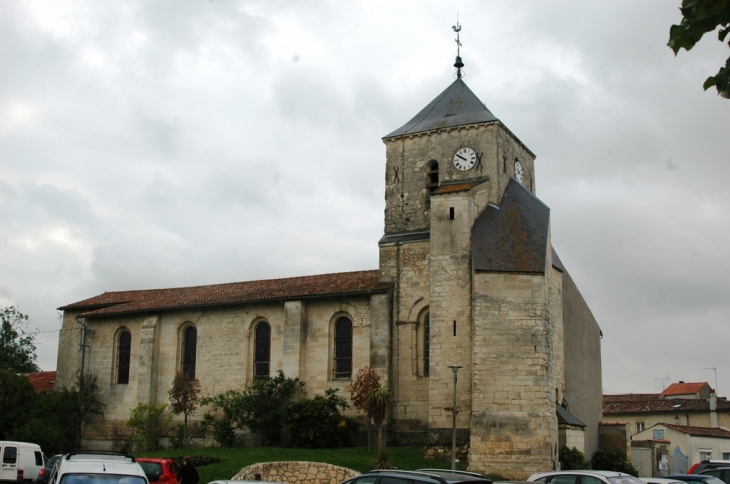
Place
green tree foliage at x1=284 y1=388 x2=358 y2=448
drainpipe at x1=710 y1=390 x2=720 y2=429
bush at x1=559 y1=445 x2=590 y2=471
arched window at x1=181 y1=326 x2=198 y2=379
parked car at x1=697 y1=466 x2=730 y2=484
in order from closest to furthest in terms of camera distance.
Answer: parked car at x1=697 y1=466 x2=730 y2=484, bush at x1=559 y1=445 x2=590 y2=471, green tree foliage at x1=284 y1=388 x2=358 y2=448, arched window at x1=181 y1=326 x2=198 y2=379, drainpipe at x1=710 y1=390 x2=720 y2=429

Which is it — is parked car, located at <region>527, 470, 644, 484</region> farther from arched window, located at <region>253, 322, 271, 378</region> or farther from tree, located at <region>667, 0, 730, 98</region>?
arched window, located at <region>253, 322, 271, 378</region>

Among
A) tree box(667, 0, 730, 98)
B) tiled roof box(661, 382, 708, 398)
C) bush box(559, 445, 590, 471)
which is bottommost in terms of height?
bush box(559, 445, 590, 471)

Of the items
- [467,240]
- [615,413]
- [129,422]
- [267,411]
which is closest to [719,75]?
[467,240]

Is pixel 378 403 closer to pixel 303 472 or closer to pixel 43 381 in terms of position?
pixel 303 472

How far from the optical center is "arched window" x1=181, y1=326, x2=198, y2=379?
38.7 m

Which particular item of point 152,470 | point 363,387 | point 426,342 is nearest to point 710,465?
point 426,342

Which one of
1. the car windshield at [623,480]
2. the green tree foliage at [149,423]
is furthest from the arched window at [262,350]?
the car windshield at [623,480]

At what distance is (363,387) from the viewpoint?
3133 cm

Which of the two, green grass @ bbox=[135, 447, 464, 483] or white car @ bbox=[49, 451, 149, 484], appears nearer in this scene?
white car @ bbox=[49, 451, 149, 484]

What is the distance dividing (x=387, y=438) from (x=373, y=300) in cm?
546

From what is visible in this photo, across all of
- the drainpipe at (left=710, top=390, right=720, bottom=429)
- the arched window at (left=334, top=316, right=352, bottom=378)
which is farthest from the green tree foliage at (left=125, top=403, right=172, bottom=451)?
the drainpipe at (left=710, top=390, right=720, bottom=429)

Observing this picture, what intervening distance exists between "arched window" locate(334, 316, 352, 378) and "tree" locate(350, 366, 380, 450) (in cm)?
237

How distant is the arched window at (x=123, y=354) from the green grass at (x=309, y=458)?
387 inches

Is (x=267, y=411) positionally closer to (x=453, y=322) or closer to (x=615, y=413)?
(x=453, y=322)
